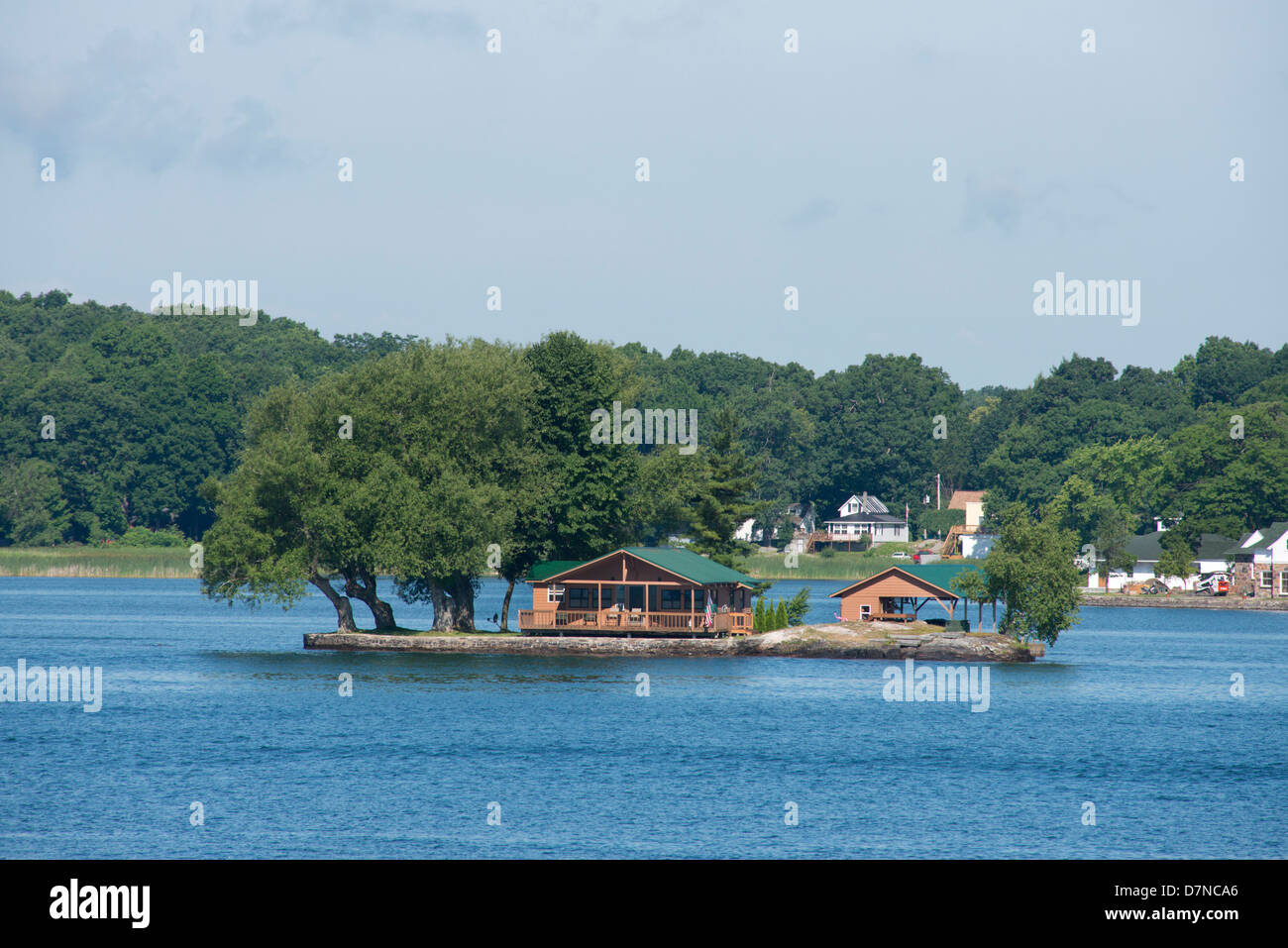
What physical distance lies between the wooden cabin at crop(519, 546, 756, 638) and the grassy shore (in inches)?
3190

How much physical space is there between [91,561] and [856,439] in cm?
9782

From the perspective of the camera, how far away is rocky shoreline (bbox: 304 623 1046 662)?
65.6m

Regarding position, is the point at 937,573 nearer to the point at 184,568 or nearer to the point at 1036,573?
the point at 1036,573

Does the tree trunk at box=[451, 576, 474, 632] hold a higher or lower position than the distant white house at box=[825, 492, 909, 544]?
lower

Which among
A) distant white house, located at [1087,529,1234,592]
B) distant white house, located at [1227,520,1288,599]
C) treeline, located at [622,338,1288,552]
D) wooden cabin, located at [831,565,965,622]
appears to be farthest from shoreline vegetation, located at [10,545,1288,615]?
wooden cabin, located at [831,565,965,622]

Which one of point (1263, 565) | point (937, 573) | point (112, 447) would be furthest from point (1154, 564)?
point (112, 447)

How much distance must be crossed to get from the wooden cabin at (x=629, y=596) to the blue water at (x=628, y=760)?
2.66 meters

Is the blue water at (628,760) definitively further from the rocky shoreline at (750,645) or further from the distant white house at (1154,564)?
the distant white house at (1154,564)

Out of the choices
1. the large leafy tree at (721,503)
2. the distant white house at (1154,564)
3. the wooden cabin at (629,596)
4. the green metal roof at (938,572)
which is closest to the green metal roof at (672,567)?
the wooden cabin at (629,596)

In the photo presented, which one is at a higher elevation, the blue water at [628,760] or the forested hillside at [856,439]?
the forested hillside at [856,439]

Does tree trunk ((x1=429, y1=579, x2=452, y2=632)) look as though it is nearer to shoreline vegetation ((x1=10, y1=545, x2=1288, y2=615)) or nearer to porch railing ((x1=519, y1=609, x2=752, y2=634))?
porch railing ((x1=519, y1=609, x2=752, y2=634))

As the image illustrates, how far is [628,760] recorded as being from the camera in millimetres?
39094

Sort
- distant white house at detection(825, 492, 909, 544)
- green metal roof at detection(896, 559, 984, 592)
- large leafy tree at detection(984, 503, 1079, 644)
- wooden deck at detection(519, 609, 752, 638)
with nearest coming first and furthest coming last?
large leafy tree at detection(984, 503, 1079, 644) → wooden deck at detection(519, 609, 752, 638) → green metal roof at detection(896, 559, 984, 592) → distant white house at detection(825, 492, 909, 544)

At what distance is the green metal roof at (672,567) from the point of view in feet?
219
